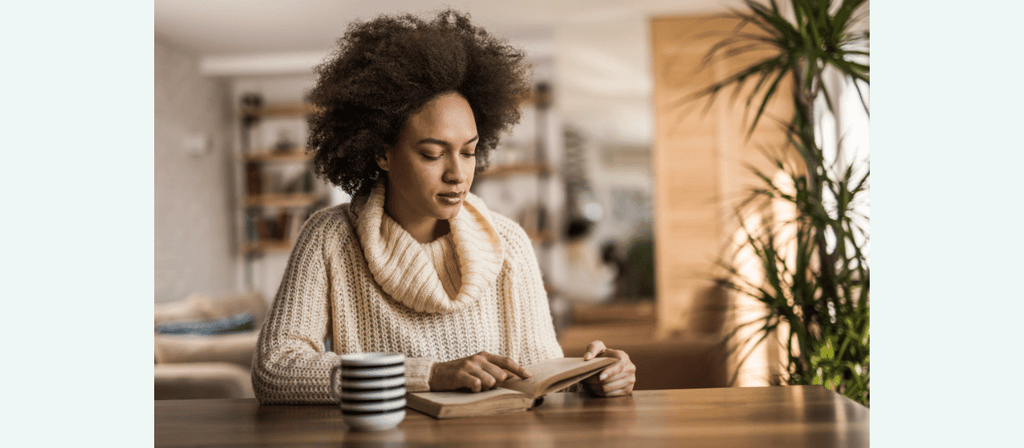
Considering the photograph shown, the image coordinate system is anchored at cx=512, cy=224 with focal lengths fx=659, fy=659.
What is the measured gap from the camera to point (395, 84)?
1.19 metres

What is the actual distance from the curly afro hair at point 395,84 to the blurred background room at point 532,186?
67mm

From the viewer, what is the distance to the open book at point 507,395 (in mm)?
905

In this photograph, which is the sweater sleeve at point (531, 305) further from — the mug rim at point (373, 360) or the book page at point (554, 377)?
the mug rim at point (373, 360)

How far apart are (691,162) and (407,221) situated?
4.41 feet

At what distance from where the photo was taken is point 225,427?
925 millimetres

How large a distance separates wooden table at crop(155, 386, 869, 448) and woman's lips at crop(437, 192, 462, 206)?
0.39 meters

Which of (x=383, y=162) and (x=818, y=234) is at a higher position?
(x=383, y=162)


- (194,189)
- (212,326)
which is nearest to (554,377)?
(194,189)

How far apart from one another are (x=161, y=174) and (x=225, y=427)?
927 millimetres
